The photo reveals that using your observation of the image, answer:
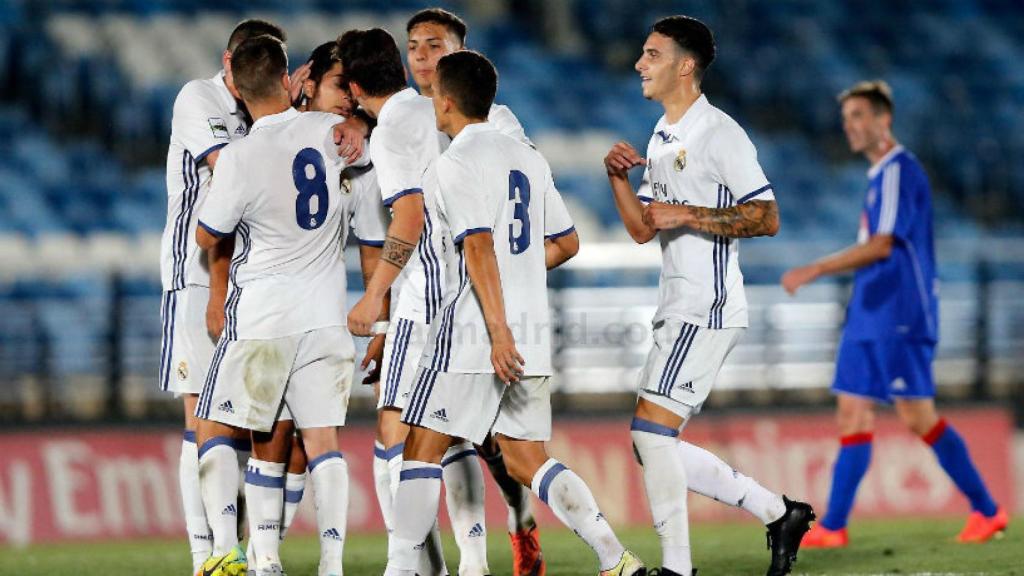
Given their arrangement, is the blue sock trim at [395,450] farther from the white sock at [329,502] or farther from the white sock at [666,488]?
the white sock at [666,488]

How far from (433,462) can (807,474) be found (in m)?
5.79

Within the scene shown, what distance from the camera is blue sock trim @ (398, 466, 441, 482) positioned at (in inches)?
234

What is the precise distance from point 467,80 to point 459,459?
166cm

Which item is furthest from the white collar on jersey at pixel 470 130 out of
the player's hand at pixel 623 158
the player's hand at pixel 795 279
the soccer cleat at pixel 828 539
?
the soccer cleat at pixel 828 539

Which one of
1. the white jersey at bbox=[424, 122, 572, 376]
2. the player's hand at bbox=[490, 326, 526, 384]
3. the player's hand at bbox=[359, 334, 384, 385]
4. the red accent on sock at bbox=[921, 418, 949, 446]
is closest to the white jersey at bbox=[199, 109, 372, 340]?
the player's hand at bbox=[359, 334, 384, 385]

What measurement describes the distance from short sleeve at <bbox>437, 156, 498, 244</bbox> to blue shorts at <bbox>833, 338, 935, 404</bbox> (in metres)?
3.33

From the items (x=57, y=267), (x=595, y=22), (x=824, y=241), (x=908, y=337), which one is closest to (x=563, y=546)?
(x=908, y=337)

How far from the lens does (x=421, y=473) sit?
5.96 metres

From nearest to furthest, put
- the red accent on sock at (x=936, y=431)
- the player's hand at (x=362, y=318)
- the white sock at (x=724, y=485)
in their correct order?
the player's hand at (x=362, y=318), the white sock at (x=724, y=485), the red accent on sock at (x=936, y=431)

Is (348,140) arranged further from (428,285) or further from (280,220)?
(428,285)

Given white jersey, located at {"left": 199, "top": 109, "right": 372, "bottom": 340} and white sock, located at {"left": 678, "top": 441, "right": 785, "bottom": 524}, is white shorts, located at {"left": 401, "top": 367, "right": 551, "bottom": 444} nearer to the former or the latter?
white jersey, located at {"left": 199, "top": 109, "right": 372, "bottom": 340}

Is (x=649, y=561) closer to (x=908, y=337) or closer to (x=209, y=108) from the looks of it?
(x=908, y=337)

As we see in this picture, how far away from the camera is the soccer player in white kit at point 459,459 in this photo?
21.4ft

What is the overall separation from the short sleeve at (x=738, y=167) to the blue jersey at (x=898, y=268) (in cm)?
247
